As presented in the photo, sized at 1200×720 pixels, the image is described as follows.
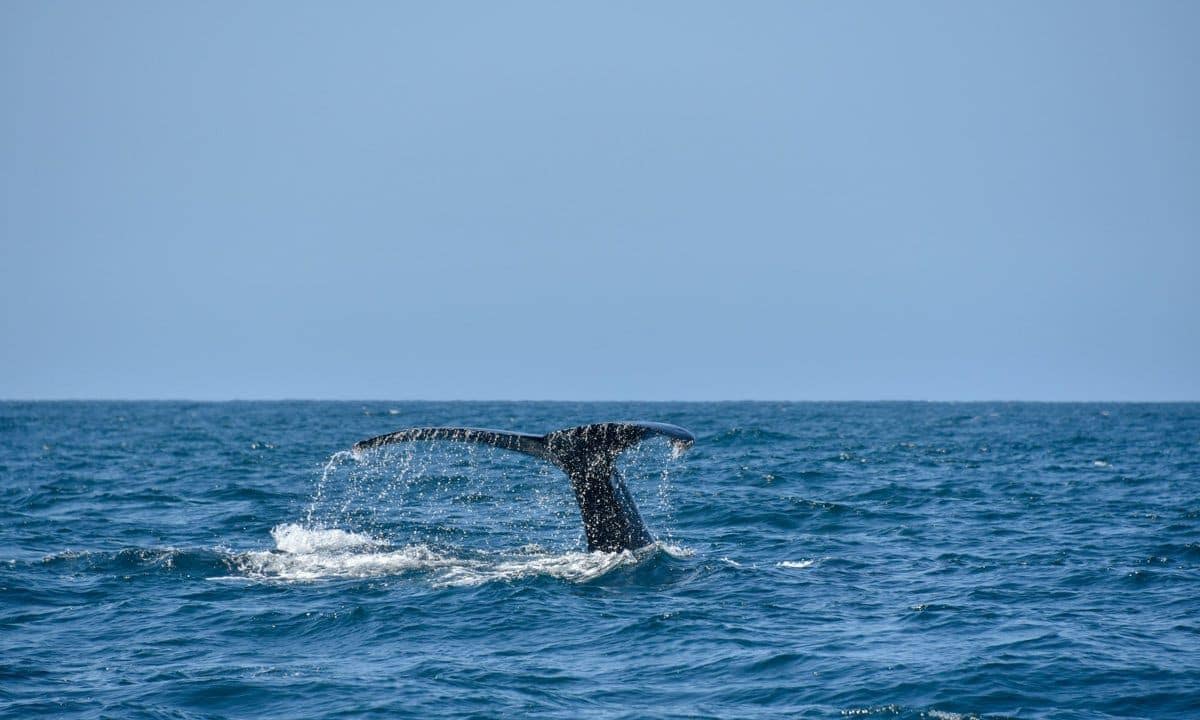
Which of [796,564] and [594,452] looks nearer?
[594,452]

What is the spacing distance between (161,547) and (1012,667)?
1075 cm

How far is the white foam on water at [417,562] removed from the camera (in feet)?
48.2

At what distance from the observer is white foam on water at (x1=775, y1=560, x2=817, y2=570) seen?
15.6 m

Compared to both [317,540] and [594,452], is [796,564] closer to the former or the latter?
[594,452]

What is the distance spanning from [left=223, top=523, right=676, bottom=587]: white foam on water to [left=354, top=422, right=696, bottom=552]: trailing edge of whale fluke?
0.81ft

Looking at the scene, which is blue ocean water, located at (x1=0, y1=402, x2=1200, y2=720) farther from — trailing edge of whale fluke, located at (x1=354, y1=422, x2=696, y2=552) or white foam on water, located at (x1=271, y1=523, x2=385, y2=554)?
trailing edge of whale fluke, located at (x1=354, y1=422, x2=696, y2=552)

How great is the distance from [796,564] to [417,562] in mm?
4441

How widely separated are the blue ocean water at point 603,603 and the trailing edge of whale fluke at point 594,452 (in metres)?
0.42

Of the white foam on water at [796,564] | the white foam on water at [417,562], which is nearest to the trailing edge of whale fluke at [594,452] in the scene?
the white foam on water at [417,562]

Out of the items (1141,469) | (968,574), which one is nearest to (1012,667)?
(968,574)

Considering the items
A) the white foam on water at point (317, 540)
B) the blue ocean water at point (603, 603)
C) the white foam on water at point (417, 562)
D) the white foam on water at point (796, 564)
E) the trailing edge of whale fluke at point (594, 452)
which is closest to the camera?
the blue ocean water at point (603, 603)

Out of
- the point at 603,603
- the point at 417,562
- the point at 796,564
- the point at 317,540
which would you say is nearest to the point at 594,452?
the point at 603,603

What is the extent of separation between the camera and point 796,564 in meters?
15.8

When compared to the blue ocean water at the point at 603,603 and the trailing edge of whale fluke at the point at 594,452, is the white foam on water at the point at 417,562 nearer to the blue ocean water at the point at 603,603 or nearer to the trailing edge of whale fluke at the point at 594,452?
the blue ocean water at the point at 603,603
